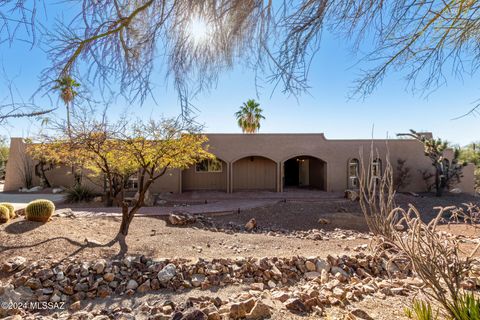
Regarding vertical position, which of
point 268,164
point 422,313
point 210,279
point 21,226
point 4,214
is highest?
point 268,164

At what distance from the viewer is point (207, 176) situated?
17.1 m

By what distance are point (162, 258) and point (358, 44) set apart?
16.8 feet

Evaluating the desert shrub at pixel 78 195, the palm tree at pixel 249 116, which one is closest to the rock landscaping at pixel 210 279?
the desert shrub at pixel 78 195

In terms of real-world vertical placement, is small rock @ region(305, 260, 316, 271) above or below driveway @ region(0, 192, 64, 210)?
below

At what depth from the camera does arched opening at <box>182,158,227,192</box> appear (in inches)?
666

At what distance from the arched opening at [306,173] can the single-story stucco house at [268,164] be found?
235mm

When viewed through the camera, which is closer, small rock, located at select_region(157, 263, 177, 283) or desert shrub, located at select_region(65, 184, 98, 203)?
small rock, located at select_region(157, 263, 177, 283)

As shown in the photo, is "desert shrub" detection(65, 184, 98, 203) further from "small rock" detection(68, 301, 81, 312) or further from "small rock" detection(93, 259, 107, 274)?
"small rock" detection(68, 301, 81, 312)

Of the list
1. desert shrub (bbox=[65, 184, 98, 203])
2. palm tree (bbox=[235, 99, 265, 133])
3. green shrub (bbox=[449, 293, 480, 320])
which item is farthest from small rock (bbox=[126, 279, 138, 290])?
palm tree (bbox=[235, 99, 265, 133])

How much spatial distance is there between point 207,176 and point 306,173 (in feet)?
29.0

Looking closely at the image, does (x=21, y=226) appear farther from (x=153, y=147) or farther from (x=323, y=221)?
(x=323, y=221)

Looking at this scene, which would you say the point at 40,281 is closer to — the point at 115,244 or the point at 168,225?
the point at 115,244

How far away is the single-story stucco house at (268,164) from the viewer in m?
15.8

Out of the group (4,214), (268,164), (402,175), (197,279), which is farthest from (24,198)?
(402,175)
